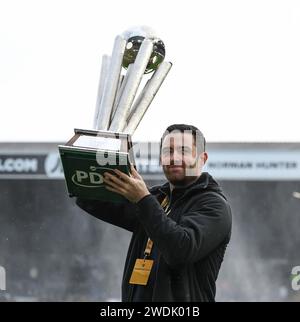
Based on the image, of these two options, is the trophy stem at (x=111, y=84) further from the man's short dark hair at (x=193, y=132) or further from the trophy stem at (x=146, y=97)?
the man's short dark hair at (x=193, y=132)

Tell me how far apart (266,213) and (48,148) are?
6.15 meters

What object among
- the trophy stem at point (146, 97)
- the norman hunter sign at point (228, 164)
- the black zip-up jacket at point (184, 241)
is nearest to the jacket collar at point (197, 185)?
the black zip-up jacket at point (184, 241)

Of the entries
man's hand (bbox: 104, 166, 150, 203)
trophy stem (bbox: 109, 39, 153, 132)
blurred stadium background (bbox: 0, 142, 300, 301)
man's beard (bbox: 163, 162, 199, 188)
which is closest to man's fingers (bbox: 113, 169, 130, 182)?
man's hand (bbox: 104, 166, 150, 203)

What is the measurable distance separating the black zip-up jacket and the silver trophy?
0.17 metres

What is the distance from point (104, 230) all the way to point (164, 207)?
15.4 metres

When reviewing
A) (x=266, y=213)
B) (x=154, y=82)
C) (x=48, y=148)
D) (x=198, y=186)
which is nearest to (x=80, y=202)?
(x=198, y=186)

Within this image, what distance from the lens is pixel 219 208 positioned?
232cm

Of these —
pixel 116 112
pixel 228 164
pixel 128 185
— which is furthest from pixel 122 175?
pixel 228 164

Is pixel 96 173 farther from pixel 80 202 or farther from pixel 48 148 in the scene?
pixel 48 148

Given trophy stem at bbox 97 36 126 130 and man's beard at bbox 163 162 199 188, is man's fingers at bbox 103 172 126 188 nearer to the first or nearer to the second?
man's beard at bbox 163 162 199 188

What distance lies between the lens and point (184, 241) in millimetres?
2164

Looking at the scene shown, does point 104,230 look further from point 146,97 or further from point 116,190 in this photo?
point 116,190

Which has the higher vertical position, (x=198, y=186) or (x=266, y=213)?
(x=198, y=186)

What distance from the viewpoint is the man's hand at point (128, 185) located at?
2.20 metres
